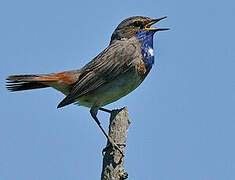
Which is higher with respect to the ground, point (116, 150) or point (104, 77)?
point (104, 77)

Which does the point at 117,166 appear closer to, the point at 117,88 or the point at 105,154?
the point at 105,154

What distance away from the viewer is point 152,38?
25.3 ft

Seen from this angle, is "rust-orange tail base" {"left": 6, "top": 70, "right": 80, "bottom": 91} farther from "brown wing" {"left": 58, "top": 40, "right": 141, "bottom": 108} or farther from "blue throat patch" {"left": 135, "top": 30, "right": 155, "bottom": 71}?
"blue throat patch" {"left": 135, "top": 30, "right": 155, "bottom": 71}

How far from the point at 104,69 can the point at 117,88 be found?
39 centimetres

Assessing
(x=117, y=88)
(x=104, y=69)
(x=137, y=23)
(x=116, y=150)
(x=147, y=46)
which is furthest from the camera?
(x=137, y=23)

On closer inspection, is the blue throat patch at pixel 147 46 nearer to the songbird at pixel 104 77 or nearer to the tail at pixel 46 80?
the songbird at pixel 104 77

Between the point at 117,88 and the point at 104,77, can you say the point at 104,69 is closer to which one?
the point at 104,77

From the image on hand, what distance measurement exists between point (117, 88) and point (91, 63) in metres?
0.75

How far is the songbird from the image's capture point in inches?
279

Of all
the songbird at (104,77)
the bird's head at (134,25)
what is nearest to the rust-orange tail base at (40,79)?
the songbird at (104,77)

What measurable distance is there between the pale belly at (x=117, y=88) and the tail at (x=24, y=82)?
2.59 ft

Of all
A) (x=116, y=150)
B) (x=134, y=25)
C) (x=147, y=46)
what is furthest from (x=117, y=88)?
(x=116, y=150)

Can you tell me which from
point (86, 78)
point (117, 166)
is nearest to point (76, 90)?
point (86, 78)

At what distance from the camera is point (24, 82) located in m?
7.39
